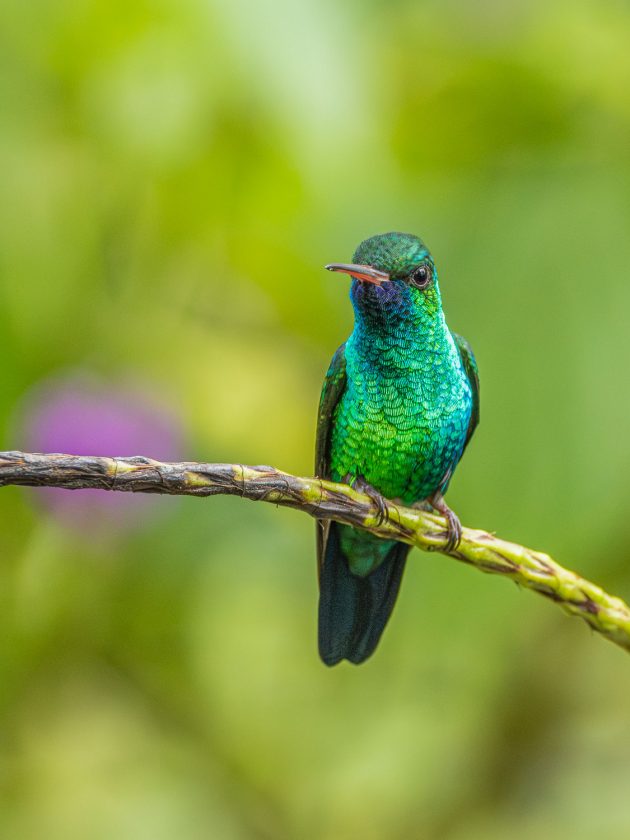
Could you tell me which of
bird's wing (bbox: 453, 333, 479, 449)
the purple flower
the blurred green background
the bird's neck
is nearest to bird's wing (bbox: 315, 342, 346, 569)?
the bird's neck

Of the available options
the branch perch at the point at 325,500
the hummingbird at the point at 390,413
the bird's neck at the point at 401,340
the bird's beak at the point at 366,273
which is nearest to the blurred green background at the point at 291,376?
the hummingbird at the point at 390,413

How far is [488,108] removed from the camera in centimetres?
311

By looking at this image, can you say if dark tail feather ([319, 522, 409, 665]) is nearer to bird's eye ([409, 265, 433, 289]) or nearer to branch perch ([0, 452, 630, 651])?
branch perch ([0, 452, 630, 651])

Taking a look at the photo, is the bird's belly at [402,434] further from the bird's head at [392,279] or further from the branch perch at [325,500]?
the branch perch at [325,500]

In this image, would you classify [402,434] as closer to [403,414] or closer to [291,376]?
[403,414]

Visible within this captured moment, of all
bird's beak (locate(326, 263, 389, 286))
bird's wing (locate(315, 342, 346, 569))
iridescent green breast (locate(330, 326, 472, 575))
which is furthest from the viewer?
bird's wing (locate(315, 342, 346, 569))

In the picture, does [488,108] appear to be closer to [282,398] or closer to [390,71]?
[390,71]

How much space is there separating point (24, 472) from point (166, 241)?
226 centimetres

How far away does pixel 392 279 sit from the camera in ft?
5.41

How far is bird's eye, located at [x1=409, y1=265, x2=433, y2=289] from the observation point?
5.56 feet

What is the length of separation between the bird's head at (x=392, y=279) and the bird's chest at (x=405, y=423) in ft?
0.46

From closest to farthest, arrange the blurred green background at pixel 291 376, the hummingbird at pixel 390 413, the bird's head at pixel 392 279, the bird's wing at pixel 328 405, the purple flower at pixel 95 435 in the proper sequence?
the bird's head at pixel 392 279, the hummingbird at pixel 390 413, the bird's wing at pixel 328 405, the blurred green background at pixel 291 376, the purple flower at pixel 95 435

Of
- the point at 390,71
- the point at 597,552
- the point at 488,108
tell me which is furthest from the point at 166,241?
the point at 597,552

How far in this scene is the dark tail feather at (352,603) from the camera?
1.97 m
